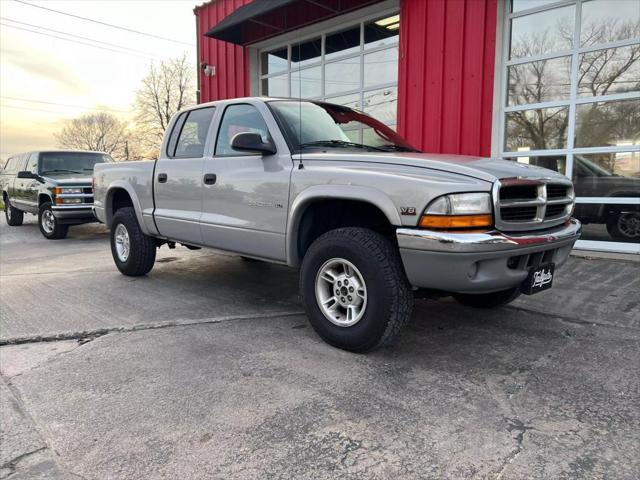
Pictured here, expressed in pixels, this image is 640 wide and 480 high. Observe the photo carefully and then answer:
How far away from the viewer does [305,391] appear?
9.00ft

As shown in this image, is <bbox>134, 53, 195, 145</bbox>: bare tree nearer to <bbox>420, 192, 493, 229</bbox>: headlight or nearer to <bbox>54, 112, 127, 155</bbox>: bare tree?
<bbox>54, 112, 127, 155</bbox>: bare tree

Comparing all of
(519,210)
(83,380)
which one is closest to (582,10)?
(519,210)

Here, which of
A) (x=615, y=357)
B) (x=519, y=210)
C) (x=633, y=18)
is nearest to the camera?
(x=519, y=210)

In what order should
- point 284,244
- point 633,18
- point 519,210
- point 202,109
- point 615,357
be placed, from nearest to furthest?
point 519,210
point 615,357
point 284,244
point 202,109
point 633,18

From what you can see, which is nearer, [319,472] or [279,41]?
[319,472]

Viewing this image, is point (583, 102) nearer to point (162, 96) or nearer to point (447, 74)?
point (447, 74)

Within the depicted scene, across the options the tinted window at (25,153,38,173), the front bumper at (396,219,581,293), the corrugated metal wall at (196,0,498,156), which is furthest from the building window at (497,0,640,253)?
the tinted window at (25,153,38,173)

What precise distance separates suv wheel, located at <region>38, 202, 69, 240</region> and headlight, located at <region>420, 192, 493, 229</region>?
903cm

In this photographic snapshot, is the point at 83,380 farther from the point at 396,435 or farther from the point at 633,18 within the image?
the point at 633,18

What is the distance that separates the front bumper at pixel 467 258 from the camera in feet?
8.95

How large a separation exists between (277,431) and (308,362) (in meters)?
0.84

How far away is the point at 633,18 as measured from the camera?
20.4 feet

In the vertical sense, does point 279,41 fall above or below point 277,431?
above

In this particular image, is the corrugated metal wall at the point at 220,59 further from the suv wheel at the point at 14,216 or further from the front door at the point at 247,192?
the front door at the point at 247,192
